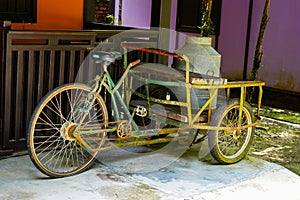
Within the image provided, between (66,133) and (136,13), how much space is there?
689 centimetres

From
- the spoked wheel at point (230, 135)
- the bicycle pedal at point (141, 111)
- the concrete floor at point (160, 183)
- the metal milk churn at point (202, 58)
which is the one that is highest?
the metal milk churn at point (202, 58)

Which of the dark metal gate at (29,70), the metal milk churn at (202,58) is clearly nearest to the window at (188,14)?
the metal milk churn at (202,58)

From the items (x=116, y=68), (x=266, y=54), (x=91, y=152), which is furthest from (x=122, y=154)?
(x=266, y=54)

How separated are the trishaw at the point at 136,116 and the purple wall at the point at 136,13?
5.28 m

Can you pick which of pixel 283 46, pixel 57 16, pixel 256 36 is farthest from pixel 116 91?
pixel 256 36

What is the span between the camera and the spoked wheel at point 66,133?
4.81 meters

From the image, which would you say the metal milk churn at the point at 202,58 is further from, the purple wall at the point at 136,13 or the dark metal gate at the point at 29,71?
the purple wall at the point at 136,13

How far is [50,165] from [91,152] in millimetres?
434

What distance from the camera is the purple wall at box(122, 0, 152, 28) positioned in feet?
36.2

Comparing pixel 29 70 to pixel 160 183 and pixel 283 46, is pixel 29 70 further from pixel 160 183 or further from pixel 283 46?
pixel 283 46

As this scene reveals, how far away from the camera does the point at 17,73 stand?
208 inches

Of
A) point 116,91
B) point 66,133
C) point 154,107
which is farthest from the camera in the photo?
point 154,107

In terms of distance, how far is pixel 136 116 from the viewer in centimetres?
600

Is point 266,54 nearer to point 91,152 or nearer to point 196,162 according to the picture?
point 196,162
